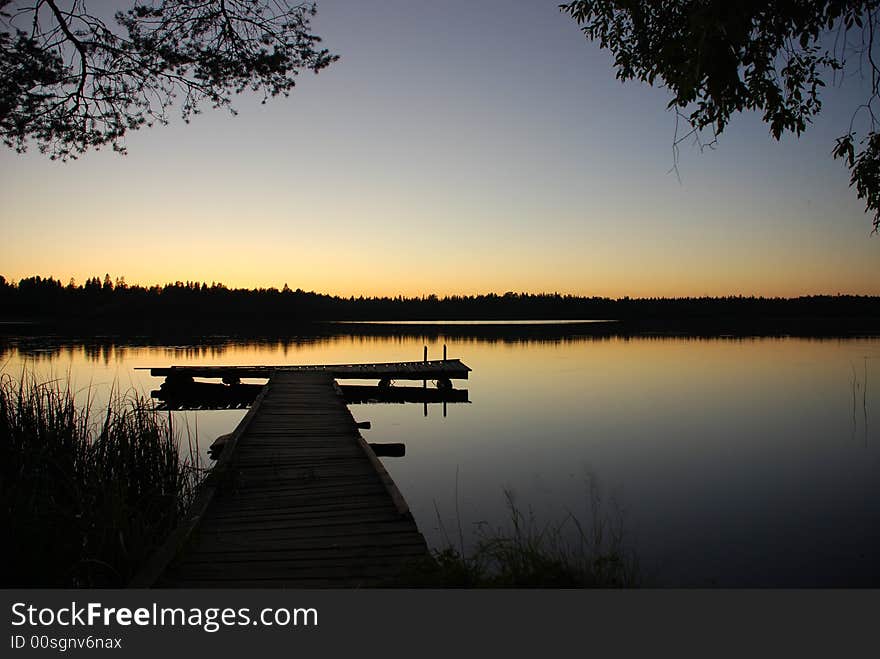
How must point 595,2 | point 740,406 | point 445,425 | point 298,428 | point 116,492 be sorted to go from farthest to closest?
point 740,406
point 445,425
point 298,428
point 595,2
point 116,492

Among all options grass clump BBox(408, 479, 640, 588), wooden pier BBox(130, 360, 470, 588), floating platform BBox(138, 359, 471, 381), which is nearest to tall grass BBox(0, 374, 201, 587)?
wooden pier BBox(130, 360, 470, 588)

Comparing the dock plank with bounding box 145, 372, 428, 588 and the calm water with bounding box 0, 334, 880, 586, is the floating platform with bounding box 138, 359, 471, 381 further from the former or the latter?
the dock plank with bounding box 145, 372, 428, 588

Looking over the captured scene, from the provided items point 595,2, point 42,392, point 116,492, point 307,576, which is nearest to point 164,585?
point 307,576

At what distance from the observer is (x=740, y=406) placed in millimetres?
18922

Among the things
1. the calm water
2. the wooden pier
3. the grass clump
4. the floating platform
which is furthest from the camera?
the floating platform

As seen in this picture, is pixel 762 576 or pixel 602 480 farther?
pixel 602 480

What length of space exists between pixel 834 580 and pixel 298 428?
308 inches

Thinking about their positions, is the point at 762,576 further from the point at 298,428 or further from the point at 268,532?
the point at 298,428

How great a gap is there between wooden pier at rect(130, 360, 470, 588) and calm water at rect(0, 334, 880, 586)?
5.02 ft

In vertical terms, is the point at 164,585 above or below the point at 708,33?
below

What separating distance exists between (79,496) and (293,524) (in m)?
2.05

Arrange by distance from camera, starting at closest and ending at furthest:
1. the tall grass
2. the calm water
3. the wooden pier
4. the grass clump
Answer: the grass clump, the wooden pier, the tall grass, the calm water

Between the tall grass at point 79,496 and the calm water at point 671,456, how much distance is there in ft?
7.08

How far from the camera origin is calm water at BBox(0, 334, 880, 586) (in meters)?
7.55
